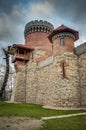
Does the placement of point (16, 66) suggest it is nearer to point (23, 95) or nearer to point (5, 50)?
point (23, 95)

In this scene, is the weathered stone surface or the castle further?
the castle

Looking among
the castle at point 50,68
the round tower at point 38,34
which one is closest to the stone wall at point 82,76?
the castle at point 50,68

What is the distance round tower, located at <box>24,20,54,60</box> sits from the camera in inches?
1105

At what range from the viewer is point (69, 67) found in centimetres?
1877

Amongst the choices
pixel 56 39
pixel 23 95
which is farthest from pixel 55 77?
pixel 23 95

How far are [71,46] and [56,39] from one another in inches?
75.5

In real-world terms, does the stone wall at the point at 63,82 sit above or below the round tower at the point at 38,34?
below

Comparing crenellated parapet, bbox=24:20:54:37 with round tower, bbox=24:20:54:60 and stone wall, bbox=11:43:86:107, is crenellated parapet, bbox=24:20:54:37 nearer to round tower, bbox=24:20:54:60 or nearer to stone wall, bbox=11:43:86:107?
round tower, bbox=24:20:54:60

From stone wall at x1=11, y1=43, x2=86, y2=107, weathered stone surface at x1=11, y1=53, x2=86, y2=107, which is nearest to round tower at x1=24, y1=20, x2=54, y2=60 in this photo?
stone wall at x1=11, y1=43, x2=86, y2=107

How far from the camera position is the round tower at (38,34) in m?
28.1

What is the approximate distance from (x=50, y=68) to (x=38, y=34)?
8762mm

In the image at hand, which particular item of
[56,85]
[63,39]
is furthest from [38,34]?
[56,85]

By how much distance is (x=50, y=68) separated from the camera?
21734 mm

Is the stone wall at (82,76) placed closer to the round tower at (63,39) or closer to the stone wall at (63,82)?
the stone wall at (63,82)
